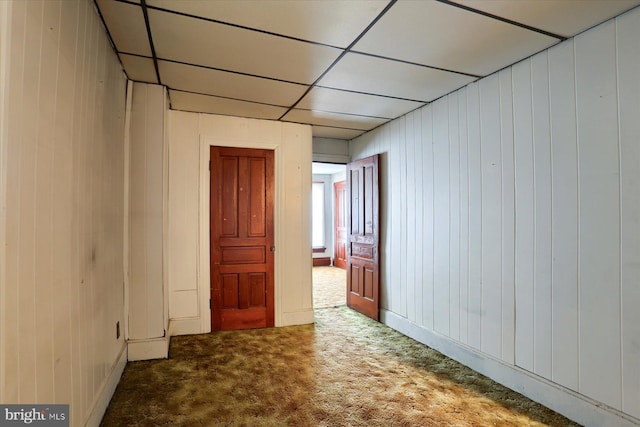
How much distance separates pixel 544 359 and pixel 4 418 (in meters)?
2.97

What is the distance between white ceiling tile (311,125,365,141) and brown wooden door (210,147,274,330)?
2.73ft

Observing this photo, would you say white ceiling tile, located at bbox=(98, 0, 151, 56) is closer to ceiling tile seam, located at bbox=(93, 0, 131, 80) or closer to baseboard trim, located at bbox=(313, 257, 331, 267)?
ceiling tile seam, located at bbox=(93, 0, 131, 80)

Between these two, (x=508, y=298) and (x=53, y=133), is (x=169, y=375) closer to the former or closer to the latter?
(x=53, y=133)

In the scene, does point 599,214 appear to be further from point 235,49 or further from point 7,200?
point 7,200

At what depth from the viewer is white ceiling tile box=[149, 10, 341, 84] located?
7.10 ft

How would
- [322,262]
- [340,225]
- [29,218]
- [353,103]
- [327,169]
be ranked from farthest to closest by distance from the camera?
[322,262]
[340,225]
[327,169]
[353,103]
[29,218]

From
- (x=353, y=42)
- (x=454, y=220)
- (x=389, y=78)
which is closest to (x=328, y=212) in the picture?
(x=454, y=220)

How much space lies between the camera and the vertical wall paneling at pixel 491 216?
2818 mm

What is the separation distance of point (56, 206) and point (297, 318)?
3.17m

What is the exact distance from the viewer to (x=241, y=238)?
13.5ft

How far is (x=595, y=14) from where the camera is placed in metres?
2.00

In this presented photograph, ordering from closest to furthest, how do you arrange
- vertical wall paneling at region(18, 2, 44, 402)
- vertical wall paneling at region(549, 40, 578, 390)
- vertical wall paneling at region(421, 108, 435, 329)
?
vertical wall paneling at region(18, 2, 44, 402) → vertical wall paneling at region(549, 40, 578, 390) → vertical wall paneling at region(421, 108, 435, 329)

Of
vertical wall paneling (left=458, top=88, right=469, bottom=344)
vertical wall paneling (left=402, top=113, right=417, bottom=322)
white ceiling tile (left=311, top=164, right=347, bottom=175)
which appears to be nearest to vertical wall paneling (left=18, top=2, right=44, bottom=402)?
vertical wall paneling (left=458, top=88, right=469, bottom=344)

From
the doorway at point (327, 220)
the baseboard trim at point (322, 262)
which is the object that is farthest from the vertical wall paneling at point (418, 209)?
the baseboard trim at point (322, 262)
